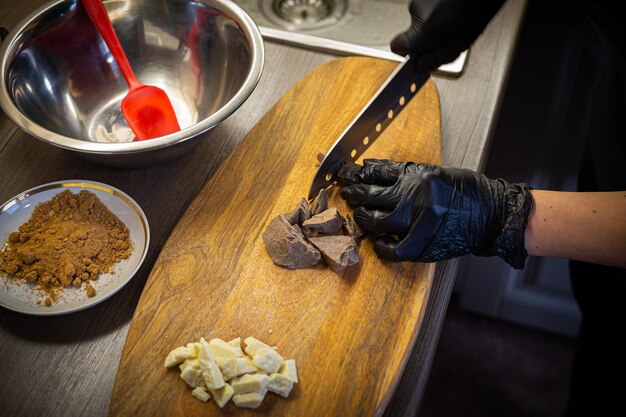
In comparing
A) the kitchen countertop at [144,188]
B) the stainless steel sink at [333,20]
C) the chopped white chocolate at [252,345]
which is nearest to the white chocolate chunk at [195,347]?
the chopped white chocolate at [252,345]

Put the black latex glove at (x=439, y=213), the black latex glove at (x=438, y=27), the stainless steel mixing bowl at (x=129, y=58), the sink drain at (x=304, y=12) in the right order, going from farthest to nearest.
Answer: the sink drain at (x=304, y=12), the stainless steel mixing bowl at (x=129, y=58), the black latex glove at (x=438, y=27), the black latex glove at (x=439, y=213)

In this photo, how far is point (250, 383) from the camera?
1295 mm

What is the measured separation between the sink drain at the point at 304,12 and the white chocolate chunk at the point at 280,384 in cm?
152

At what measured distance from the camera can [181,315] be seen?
1.46m

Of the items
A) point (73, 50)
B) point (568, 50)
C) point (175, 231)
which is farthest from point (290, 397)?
point (568, 50)

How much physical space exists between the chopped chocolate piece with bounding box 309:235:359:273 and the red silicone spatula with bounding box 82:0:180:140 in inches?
Result: 24.4

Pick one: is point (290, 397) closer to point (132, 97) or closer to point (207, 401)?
point (207, 401)

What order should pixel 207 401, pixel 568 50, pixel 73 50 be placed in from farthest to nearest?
pixel 568 50 < pixel 73 50 < pixel 207 401

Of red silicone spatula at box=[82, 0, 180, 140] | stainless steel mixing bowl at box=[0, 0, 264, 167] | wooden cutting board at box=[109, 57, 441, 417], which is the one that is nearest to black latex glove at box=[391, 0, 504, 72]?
wooden cutting board at box=[109, 57, 441, 417]

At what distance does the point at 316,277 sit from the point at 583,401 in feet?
4.08

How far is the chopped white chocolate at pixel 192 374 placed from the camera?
4.31 ft

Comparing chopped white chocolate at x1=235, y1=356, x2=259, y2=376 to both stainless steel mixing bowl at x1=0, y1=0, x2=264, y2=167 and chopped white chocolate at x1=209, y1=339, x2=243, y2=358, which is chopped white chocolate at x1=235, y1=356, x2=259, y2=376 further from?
stainless steel mixing bowl at x1=0, y1=0, x2=264, y2=167

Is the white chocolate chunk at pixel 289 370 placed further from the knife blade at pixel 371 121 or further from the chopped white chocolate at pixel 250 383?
the knife blade at pixel 371 121

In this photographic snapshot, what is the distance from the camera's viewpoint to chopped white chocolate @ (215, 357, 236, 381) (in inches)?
51.3
